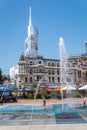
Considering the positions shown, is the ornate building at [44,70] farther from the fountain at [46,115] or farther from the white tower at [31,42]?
the fountain at [46,115]

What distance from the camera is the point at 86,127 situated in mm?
15289

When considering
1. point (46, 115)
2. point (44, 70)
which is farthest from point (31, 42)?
point (46, 115)

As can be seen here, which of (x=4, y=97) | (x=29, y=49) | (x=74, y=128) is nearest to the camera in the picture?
(x=74, y=128)

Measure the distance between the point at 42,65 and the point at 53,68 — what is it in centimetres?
709

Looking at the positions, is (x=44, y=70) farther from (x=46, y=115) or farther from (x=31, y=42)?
(x=46, y=115)

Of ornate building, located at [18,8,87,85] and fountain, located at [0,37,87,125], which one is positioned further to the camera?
ornate building, located at [18,8,87,85]

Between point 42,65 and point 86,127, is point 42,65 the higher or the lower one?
the higher one

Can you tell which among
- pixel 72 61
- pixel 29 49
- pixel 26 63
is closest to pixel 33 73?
pixel 26 63

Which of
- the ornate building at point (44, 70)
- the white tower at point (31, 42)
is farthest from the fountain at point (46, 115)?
the white tower at point (31, 42)

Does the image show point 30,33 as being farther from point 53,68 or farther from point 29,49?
point 53,68

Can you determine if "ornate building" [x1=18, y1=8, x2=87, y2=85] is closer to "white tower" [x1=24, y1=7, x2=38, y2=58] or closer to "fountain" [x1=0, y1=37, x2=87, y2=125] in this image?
"white tower" [x1=24, y1=7, x2=38, y2=58]

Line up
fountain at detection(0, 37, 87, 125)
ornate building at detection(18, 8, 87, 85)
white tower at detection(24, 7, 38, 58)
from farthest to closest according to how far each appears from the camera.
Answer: white tower at detection(24, 7, 38, 58) < ornate building at detection(18, 8, 87, 85) < fountain at detection(0, 37, 87, 125)

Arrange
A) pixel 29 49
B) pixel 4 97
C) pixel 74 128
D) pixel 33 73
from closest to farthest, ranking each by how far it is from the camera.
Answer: pixel 74 128, pixel 4 97, pixel 33 73, pixel 29 49


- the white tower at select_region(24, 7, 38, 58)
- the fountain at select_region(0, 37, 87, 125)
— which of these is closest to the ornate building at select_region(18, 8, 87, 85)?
the white tower at select_region(24, 7, 38, 58)
